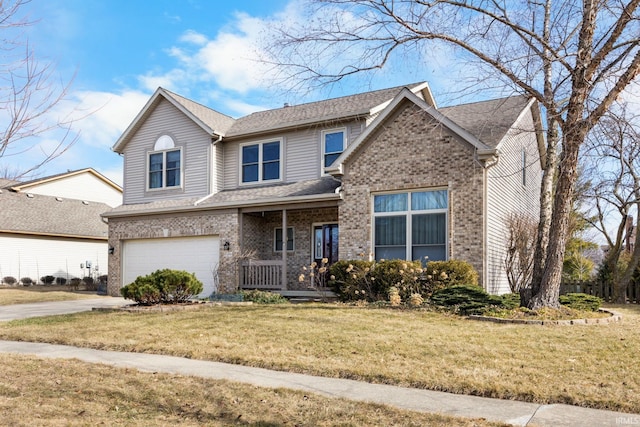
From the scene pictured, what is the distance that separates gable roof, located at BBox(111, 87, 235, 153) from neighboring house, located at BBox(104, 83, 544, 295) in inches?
2.3

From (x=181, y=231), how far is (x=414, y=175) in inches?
361

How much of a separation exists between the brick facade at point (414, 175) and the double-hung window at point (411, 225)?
0.24m

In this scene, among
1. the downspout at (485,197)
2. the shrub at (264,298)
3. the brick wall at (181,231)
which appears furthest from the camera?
the brick wall at (181,231)

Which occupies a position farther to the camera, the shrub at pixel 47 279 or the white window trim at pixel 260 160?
the shrub at pixel 47 279

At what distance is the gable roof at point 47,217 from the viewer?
27.6 metres

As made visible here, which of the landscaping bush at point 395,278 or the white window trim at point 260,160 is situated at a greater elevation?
the white window trim at point 260,160

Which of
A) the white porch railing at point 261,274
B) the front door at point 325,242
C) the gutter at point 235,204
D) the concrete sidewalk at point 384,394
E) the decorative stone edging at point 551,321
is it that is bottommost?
the concrete sidewalk at point 384,394

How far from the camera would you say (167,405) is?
5.41m

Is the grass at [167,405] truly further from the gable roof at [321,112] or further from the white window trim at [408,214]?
the gable roof at [321,112]

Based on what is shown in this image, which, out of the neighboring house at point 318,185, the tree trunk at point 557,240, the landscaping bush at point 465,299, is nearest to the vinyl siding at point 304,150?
the neighboring house at point 318,185

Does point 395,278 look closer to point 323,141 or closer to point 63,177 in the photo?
point 323,141

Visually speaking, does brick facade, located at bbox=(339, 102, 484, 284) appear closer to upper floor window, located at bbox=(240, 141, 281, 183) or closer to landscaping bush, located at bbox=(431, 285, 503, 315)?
landscaping bush, located at bbox=(431, 285, 503, 315)

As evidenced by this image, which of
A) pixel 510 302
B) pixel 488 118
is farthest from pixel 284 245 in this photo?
pixel 510 302

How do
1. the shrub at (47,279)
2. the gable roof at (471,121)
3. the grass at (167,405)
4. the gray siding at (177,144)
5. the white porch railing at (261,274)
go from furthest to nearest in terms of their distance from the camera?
1. the shrub at (47,279)
2. the gray siding at (177,144)
3. the white porch railing at (261,274)
4. the gable roof at (471,121)
5. the grass at (167,405)
